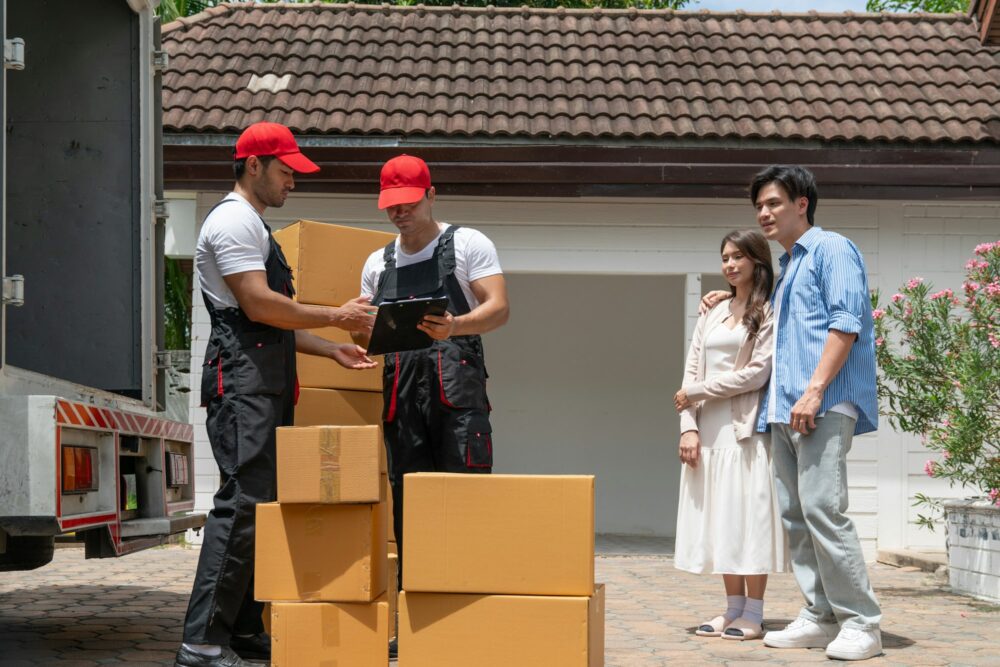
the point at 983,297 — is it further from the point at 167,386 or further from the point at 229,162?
the point at 229,162

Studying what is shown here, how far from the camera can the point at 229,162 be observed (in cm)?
972

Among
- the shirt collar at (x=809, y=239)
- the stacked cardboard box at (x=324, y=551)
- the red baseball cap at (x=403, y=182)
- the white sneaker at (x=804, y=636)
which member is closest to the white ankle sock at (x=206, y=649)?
the stacked cardboard box at (x=324, y=551)

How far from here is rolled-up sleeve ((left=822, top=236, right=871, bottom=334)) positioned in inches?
194

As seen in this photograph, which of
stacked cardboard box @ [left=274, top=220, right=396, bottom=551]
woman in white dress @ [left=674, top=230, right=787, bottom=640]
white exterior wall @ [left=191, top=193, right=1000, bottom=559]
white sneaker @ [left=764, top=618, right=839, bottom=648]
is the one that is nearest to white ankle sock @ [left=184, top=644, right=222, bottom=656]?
stacked cardboard box @ [left=274, top=220, right=396, bottom=551]

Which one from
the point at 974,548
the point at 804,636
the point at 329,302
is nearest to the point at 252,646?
the point at 329,302

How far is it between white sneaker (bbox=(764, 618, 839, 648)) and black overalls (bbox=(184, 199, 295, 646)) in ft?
6.98

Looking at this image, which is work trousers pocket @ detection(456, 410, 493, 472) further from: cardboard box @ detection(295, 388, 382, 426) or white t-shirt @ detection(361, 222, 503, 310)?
cardboard box @ detection(295, 388, 382, 426)

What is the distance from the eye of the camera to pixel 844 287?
196 inches

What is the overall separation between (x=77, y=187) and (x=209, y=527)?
6.24ft

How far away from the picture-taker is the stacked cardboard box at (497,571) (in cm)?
398

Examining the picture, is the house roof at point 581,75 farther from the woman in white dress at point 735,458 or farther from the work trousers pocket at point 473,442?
the work trousers pocket at point 473,442

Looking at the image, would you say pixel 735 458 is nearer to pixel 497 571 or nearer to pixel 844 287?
pixel 844 287

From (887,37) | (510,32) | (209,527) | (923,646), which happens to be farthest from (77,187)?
(887,37)

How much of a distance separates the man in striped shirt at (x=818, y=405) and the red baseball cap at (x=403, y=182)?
1.48m
